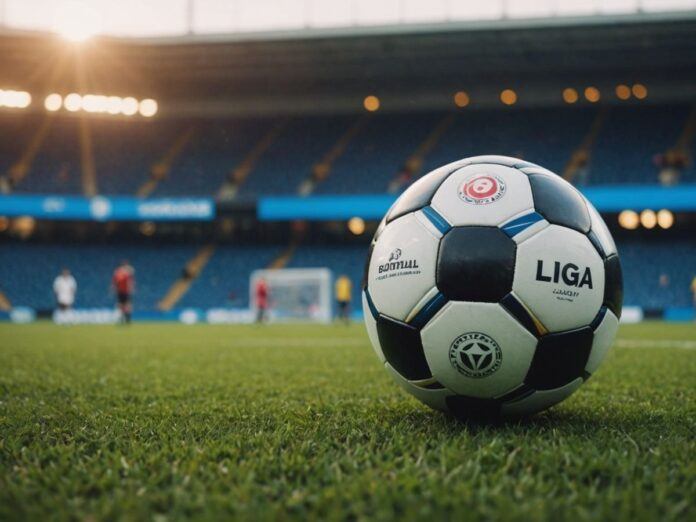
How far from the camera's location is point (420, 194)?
231cm

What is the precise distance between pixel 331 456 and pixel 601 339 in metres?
1.05

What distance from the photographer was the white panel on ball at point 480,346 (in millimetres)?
2020

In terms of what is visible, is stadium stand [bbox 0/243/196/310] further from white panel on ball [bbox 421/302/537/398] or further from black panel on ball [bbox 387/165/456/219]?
white panel on ball [bbox 421/302/537/398]

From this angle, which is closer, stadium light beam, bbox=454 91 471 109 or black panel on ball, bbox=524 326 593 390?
black panel on ball, bbox=524 326 593 390

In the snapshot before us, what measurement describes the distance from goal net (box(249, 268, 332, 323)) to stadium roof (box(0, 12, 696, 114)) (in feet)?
23.6

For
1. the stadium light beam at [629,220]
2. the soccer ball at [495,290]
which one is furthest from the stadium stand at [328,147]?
the soccer ball at [495,290]

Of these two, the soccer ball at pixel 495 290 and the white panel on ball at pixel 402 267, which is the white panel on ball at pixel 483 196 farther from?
the white panel on ball at pixel 402 267

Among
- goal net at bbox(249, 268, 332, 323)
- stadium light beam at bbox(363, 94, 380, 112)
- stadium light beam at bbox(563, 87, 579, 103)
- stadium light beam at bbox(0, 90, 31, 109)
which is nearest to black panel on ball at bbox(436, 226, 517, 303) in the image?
goal net at bbox(249, 268, 332, 323)

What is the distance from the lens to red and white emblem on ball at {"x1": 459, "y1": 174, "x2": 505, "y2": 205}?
2.14 meters

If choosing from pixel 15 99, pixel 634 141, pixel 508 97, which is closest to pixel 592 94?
pixel 634 141

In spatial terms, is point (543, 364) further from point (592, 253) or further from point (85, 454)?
point (85, 454)

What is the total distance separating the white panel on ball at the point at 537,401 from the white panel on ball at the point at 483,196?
0.61m

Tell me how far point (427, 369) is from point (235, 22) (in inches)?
793

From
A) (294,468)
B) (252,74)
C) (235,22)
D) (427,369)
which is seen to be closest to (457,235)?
(427,369)
